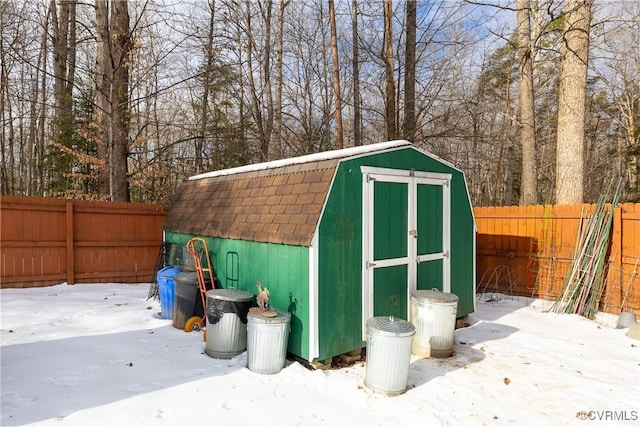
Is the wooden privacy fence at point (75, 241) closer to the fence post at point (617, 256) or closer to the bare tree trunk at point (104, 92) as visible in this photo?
the bare tree trunk at point (104, 92)

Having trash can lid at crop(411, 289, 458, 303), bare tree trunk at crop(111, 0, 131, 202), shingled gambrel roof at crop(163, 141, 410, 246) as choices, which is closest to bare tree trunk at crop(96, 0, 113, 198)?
bare tree trunk at crop(111, 0, 131, 202)

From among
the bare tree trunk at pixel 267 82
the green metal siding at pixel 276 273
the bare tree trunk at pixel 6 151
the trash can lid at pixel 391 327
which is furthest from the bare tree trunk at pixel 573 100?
the bare tree trunk at pixel 6 151

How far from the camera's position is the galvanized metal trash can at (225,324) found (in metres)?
4.10

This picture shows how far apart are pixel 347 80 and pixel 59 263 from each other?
1077 centimetres

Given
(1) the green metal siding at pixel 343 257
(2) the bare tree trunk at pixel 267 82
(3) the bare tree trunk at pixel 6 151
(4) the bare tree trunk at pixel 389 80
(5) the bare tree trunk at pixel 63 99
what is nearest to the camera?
(1) the green metal siding at pixel 343 257

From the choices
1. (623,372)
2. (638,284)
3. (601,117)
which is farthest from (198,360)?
(601,117)

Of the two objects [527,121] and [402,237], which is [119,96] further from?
[527,121]

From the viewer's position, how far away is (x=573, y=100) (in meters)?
7.20

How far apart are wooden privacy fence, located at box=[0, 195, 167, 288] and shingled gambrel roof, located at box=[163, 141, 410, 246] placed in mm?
1914

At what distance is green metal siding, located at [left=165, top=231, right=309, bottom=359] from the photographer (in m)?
3.90

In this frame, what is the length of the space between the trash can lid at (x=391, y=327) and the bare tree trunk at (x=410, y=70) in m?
7.30

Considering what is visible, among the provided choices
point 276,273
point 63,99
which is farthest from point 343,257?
point 63,99

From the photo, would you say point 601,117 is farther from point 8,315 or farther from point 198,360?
point 8,315

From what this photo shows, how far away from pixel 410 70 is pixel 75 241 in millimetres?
8869
